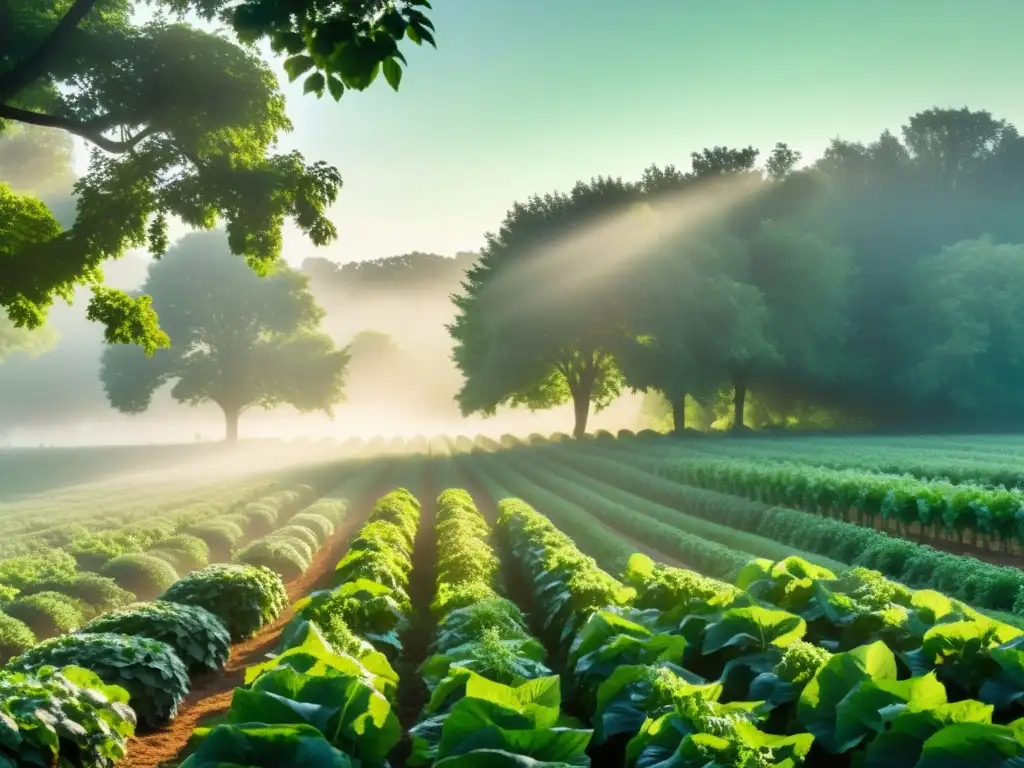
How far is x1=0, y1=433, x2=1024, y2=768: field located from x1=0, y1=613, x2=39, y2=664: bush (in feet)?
0.13

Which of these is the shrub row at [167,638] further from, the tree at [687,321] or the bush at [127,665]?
the tree at [687,321]

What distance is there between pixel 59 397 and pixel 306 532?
286ft

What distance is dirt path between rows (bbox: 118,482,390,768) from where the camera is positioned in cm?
817

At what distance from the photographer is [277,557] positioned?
17172 millimetres

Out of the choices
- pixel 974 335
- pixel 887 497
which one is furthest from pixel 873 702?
pixel 974 335

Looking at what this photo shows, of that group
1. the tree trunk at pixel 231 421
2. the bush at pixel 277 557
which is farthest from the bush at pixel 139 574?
the tree trunk at pixel 231 421

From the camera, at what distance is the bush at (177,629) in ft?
34.5

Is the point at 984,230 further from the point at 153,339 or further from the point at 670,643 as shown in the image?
the point at 670,643

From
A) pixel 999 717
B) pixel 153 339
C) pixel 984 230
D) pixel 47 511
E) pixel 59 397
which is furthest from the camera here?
pixel 59 397

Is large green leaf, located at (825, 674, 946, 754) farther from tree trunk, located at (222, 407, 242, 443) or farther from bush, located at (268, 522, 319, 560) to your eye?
tree trunk, located at (222, 407, 242, 443)

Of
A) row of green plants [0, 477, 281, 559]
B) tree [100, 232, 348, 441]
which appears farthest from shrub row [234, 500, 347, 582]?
tree [100, 232, 348, 441]

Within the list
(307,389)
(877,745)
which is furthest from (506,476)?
(877,745)

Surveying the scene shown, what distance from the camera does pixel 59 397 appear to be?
95312mm

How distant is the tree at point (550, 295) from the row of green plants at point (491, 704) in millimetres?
38515
